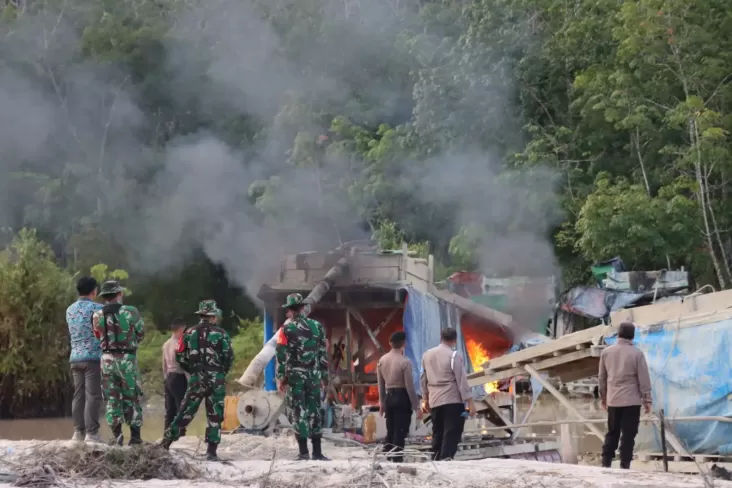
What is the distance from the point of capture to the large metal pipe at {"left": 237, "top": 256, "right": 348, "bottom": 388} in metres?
12.5

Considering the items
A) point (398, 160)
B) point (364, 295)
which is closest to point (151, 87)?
point (398, 160)

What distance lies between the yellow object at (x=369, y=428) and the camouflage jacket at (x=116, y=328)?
187 inches

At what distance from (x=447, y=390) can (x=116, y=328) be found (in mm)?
2906

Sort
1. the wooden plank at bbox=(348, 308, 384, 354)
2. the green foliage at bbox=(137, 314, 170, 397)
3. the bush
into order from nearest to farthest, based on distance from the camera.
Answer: the wooden plank at bbox=(348, 308, 384, 354) → the bush → the green foliage at bbox=(137, 314, 170, 397)

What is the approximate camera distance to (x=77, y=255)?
34812mm

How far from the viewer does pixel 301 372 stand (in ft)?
30.3

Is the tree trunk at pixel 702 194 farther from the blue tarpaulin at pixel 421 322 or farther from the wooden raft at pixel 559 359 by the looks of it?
the wooden raft at pixel 559 359

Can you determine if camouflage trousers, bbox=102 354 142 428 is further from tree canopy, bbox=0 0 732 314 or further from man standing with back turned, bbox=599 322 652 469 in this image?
tree canopy, bbox=0 0 732 314

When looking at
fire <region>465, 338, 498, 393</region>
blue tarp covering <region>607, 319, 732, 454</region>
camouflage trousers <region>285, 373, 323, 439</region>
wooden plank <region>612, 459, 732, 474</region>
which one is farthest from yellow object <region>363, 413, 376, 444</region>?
fire <region>465, 338, 498, 393</region>

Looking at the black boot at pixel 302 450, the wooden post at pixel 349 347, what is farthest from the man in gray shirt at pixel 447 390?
the wooden post at pixel 349 347

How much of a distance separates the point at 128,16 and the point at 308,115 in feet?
37.2

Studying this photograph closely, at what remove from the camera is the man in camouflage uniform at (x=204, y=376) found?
9.11 metres

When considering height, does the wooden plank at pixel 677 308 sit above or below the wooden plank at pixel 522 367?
above

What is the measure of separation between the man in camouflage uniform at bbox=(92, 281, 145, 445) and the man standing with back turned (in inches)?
155
